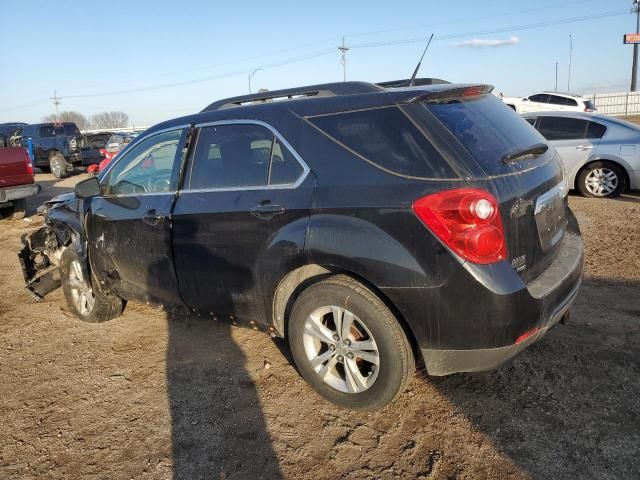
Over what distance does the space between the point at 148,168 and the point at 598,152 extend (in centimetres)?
761

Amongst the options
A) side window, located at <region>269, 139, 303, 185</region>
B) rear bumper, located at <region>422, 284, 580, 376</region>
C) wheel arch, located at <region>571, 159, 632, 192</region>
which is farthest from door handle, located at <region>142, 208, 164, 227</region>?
wheel arch, located at <region>571, 159, 632, 192</region>

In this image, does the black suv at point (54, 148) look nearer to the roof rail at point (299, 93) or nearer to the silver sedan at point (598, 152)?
the silver sedan at point (598, 152)

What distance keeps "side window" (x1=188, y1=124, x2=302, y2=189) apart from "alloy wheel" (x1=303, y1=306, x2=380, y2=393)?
853 mm

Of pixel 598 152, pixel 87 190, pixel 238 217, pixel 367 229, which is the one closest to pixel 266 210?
pixel 238 217

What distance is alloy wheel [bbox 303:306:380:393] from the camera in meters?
2.79

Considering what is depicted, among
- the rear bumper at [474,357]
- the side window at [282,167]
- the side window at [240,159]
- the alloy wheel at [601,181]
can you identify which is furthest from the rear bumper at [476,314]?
the alloy wheel at [601,181]

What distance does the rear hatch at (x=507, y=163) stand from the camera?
2514 mm

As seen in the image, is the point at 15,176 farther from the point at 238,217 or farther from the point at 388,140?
the point at 388,140

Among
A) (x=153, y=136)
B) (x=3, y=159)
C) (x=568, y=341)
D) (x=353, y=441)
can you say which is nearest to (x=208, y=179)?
(x=153, y=136)

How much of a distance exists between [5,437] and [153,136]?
2.26 metres

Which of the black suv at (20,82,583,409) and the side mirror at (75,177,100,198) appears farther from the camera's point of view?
the side mirror at (75,177,100,198)

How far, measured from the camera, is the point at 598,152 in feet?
27.5

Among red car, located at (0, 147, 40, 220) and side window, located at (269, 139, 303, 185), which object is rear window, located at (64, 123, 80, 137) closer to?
red car, located at (0, 147, 40, 220)

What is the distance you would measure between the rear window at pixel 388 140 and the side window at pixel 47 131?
64.1ft
